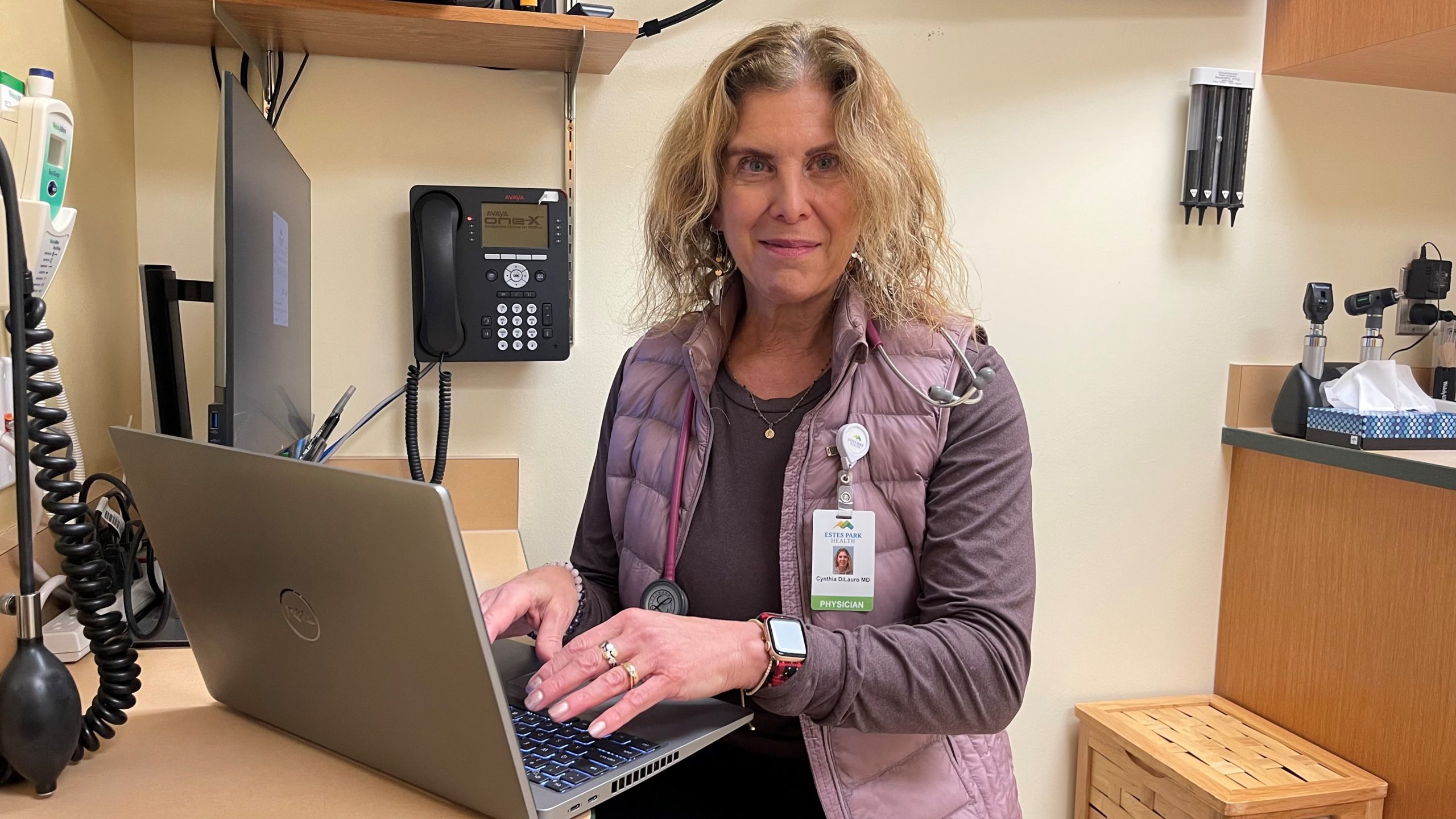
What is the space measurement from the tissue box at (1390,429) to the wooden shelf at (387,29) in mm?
1565

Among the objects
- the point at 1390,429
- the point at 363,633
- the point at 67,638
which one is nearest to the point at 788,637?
the point at 363,633

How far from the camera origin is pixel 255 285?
1.16 m

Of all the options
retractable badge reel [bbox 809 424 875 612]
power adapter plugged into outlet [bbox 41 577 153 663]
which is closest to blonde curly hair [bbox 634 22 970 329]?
retractable badge reel [bbox 809 424 875 612]

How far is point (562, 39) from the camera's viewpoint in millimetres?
1744

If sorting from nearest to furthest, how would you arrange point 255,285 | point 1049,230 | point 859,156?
1. point 255,285
2. point 859,156
3. point 1049,230

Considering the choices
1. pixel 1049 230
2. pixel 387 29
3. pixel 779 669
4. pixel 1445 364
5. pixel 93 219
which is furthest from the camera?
pixel 1445 364

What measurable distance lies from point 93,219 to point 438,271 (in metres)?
0.54

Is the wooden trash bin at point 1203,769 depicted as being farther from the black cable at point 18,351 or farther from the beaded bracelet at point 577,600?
the black cable at point 18,351

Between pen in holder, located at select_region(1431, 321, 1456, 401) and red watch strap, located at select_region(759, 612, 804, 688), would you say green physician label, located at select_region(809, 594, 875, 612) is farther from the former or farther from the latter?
pen in holder, located at select_region(1431, 321, 1456, 401)

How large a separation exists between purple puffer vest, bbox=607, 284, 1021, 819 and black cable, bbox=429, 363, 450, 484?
67 cm

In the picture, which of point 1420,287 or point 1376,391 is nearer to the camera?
point 1376,391

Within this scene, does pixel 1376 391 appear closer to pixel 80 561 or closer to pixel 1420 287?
pixel 1420 287

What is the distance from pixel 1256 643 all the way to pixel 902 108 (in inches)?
64.5

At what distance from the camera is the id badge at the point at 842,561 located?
4.03ft
